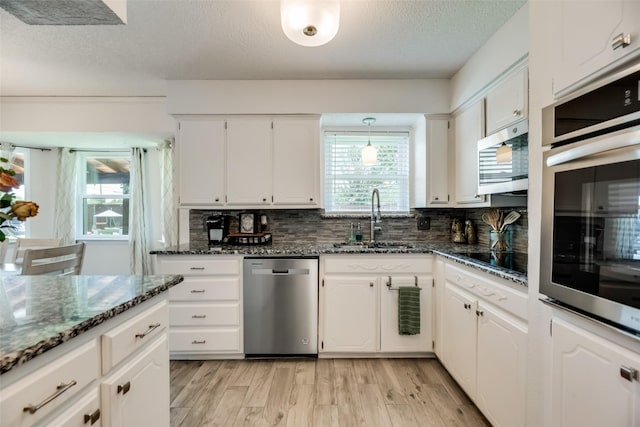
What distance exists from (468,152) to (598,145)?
167 cm

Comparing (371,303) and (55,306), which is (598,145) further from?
(371,303)

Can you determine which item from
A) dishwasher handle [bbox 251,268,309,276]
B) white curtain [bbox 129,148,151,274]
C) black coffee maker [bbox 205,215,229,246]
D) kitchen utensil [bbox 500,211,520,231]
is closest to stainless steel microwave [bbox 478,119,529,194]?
kitchen utensil [bbox 500,211,520,231]

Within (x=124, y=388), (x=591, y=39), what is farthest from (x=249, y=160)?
(x=591, y=39)

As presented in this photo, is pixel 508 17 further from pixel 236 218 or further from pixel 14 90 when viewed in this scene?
pixel 14 90

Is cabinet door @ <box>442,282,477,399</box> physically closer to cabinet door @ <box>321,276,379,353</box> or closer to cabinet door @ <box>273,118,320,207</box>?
cabinet door @ <box>321,276,379,353</box>

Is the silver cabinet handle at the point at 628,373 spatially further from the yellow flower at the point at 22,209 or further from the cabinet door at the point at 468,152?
the yellow flower at the point at 22,209

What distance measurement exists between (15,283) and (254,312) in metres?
1.52

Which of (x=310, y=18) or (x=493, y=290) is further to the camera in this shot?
(x=493, y=290)

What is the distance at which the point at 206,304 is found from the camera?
2.49 m

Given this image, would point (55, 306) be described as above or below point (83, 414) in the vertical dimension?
above

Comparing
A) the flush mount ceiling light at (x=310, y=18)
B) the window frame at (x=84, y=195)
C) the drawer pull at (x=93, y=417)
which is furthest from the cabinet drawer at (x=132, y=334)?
the window frame at (x=84, y=195)

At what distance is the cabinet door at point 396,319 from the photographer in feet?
8.15

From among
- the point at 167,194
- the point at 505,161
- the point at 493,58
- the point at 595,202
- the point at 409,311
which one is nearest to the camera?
the point at 595,202

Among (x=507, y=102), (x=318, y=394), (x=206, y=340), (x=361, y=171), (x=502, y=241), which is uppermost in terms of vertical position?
(x=507, y=102)
